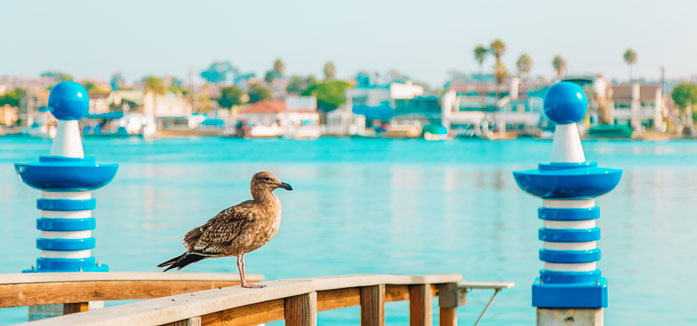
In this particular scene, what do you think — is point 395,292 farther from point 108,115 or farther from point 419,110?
point 108,115

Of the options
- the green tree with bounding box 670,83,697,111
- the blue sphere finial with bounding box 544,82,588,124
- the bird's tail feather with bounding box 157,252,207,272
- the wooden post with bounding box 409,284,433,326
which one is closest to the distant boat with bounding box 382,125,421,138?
the green tree with bounding box 670,83,697,111

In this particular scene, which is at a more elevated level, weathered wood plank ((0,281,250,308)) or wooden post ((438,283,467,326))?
weathered wood plank ((0,281,250,308))

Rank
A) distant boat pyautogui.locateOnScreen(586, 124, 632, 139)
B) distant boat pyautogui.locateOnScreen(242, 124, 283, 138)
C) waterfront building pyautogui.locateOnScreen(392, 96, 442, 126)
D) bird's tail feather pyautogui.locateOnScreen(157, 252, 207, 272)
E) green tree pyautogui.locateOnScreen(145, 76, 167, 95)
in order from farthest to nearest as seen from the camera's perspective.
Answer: distant boat pyautogui.locateOnScreen(242, 124, 283, 138) < green tree pyautogui.locateOnScreen(145, 76, 167, 95) < waterfront building pyautogui.locateOnScreen(392, 96, 442, 126) < distant boat pyautogui.locateOnScreen(586, 124, 632, 139) < bird's tail feather pyautogui.locateOnScreen(157, 252, 207, 272)

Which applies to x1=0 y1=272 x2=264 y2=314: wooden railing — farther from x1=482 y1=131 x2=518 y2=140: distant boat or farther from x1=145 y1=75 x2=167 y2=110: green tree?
x1=145 y1=75 x2=167 y2=110: green tree

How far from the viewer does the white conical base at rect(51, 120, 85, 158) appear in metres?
9.78

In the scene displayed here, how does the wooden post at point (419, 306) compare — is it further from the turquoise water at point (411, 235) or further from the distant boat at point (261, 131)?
the distant boat at point (261, 131)

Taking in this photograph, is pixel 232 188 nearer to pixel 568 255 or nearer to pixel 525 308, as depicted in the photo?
pixel 525 308

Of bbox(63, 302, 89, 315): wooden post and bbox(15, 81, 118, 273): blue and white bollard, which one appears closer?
bbox(63, 302, 89, 315): wooden post

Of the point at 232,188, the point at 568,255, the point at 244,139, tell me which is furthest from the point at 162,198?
the point at 244,139

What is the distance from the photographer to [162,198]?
1815 inches

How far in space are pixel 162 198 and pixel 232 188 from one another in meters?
8.23

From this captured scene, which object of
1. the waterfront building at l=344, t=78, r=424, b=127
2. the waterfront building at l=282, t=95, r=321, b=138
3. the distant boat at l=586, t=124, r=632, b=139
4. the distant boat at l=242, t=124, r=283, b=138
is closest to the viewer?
the distant boat at l=586, t=124, r=632, b=139

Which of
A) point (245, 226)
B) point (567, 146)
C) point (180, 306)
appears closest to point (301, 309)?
point (245, 226)

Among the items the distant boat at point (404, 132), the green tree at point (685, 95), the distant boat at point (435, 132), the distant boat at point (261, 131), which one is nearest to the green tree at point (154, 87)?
the distant boat at point (261, 131)
